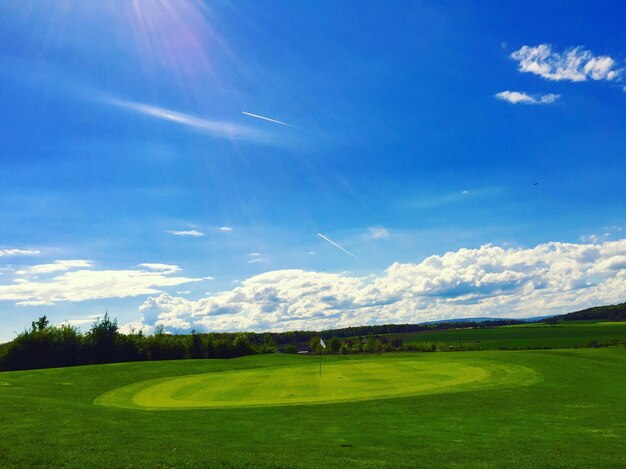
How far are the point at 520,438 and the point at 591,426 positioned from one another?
494 cm

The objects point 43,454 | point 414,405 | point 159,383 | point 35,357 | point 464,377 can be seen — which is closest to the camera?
point 43,454

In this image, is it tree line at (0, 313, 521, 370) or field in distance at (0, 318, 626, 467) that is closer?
field in distance at (0, 318, 626, 467)

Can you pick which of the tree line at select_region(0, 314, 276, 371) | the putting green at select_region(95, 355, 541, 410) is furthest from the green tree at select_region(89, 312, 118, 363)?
the putting green at select_region(95, 355, 541, 410)

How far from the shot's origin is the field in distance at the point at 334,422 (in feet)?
50.5

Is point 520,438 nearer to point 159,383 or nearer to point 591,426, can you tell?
point 591,426

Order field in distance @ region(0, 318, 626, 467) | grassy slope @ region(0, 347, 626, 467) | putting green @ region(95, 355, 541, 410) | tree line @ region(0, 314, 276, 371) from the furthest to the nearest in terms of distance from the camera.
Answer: tree line @ region(0, 314, 276, 371)
putting green @ region(95, 355, 541, 410)
field in distance @ region(0, 318, 626, 467)
grassy slope @ region(0, 347, 626, 467)

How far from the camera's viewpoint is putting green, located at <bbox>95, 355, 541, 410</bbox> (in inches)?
1233

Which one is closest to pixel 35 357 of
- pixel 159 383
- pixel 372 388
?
pixel 159 383

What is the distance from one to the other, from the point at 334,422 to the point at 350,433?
267cm

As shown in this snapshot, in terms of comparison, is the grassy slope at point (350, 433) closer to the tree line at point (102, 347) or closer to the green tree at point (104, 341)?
the tree line at point (102, 347)

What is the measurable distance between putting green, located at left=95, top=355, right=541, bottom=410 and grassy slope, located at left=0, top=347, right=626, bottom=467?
3.72 metres

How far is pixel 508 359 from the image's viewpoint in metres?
52.9

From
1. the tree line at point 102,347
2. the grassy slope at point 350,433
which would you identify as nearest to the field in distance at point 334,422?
the grassy slope at point 350,433

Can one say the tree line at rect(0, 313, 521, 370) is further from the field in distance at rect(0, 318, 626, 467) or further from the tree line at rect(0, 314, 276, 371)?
the field in distance at rect(0, 318, 626, 467)
